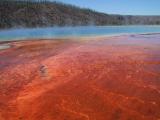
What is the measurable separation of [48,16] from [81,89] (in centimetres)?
5435

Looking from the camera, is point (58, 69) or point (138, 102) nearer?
point (138, 102)

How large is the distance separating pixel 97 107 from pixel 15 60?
18.6 feet

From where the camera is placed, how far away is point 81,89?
6.37m

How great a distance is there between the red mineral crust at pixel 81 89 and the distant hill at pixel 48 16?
36058 millimetres

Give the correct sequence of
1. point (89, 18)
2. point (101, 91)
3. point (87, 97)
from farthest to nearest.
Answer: point (89, 18) → point (101, 91) → point (87, 97)

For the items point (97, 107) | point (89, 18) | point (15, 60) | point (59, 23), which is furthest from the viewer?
point (89, 18)

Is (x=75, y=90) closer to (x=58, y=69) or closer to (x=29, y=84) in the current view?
(x=29, y=84)

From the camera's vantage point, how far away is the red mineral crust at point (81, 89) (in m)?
4.99

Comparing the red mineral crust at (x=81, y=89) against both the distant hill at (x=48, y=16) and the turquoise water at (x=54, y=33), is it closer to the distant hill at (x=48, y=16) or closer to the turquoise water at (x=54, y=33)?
the turquoise water at (x=54, y=33)

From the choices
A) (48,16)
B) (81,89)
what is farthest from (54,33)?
(48,16)

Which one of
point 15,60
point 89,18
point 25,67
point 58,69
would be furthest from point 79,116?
point 89,18

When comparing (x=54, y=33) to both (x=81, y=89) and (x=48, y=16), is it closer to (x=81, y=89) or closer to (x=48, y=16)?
(x=81, y=89)

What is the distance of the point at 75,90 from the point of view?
6.30m

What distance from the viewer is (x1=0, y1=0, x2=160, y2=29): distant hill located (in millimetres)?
50638
